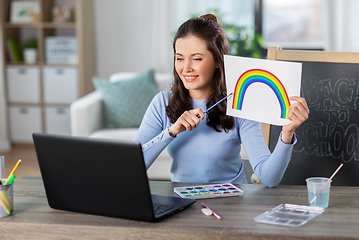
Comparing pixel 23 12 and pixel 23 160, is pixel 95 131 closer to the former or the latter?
pixel 23 160

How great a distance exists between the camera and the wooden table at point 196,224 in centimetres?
94

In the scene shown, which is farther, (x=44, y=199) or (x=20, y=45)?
(x=20, y=45)

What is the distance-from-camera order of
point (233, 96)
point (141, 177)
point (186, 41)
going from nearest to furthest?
1. point (141, 177)
2. point (233, 96)
3. point (186, 41)

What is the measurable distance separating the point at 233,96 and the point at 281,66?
0.18 meters

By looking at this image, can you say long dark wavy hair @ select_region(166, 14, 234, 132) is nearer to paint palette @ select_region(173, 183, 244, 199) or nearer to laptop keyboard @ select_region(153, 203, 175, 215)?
paint palette @ select_region(173, 183, 244, 199)

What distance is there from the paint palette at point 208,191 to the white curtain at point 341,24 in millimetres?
2972

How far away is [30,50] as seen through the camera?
4188 mm

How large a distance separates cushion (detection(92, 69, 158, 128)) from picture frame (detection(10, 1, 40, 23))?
4.33 feet

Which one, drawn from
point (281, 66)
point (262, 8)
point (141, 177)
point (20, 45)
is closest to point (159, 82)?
point (262, 8)

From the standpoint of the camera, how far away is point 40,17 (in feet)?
13.4

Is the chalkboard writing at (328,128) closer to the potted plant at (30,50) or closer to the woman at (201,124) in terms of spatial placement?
the woman at (201,124)

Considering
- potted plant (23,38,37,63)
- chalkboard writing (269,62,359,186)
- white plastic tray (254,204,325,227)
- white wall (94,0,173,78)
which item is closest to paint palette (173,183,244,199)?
white plastic tray (254,204,325,227)

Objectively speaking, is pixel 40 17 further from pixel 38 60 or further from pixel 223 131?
pixel 223 131

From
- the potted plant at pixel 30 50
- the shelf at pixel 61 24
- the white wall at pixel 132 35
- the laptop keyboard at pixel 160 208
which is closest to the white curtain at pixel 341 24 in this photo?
the white wall at pixel 132 35
